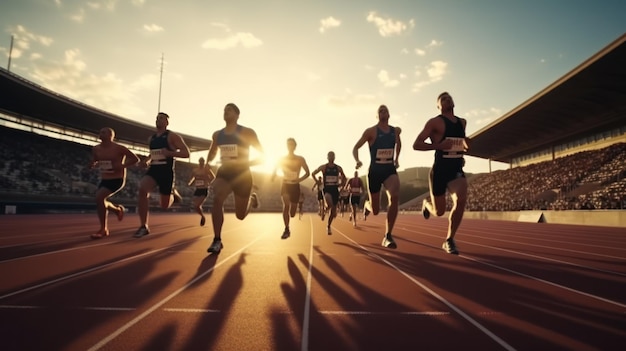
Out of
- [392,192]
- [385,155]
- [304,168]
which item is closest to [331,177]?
[304,168]

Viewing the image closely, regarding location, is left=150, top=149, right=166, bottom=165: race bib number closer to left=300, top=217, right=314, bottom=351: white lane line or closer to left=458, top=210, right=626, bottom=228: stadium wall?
left=300, top=217, right=314, bottom=351: white lane line

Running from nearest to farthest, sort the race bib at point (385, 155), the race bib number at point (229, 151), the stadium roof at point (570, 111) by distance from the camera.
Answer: the race bib number at point (229, 151) → the race bib at point (385, 155) → the stadium roof at point (570, 111)

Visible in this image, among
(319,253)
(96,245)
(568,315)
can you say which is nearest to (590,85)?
(319,253)

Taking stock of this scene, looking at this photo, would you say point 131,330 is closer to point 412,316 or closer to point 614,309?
point 412,316

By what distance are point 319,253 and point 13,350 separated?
4.53 metres

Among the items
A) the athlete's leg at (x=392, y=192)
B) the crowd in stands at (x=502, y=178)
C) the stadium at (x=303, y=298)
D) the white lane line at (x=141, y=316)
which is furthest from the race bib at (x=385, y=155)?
the crowd in stands at (x=502, y=178)

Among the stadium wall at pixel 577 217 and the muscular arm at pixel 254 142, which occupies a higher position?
the muscular arm at pixel 254 142

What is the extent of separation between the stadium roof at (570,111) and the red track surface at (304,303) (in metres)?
17.0

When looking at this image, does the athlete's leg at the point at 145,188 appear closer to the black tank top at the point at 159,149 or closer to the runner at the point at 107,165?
the black tank top at the point at 159,149

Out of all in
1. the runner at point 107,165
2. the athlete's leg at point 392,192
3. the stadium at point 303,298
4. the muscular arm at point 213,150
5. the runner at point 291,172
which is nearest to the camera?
the stadium at point 303,298

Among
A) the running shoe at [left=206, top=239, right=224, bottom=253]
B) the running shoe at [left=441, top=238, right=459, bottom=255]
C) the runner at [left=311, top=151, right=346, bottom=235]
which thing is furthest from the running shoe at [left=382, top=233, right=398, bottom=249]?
the runner at [left=311, top=151, right=346, bottom=235]

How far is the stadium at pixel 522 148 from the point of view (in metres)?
19.9

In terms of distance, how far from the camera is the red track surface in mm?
2172

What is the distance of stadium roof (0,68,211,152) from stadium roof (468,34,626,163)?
30290 millimetres
